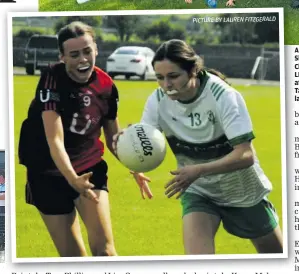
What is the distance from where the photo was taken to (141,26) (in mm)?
4961

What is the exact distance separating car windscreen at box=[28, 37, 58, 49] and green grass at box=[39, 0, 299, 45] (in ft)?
0.75

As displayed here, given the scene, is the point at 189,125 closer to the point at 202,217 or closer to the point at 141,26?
the point at 202,217

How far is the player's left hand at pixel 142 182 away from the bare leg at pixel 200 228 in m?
0.54

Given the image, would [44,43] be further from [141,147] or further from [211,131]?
[211,131]

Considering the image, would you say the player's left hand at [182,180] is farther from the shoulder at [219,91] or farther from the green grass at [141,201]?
the green grass at [141,201]

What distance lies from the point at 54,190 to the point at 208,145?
1087mm

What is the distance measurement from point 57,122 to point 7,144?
1.67 feet

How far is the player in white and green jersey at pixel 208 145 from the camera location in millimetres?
4250

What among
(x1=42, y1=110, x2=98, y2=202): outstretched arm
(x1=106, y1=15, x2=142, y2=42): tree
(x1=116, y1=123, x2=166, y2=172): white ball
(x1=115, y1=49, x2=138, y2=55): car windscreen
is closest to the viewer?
(x1=116, y1=123, x2=166, y2=172): white ball

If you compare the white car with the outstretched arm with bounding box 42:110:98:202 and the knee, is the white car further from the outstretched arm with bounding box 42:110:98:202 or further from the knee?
the knee

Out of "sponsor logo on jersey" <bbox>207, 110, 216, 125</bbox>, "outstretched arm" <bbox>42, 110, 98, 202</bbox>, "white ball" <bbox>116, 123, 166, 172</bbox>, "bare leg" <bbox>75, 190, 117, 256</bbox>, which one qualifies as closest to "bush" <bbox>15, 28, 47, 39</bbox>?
"outstretched arm" <bbox>42, 110, 98, 202</bbox>

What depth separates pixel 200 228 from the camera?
417 centimetres

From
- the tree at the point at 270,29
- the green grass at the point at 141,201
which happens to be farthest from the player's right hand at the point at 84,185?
the tree at the point at 270,29

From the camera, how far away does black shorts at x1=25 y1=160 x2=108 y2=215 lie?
461 cm
